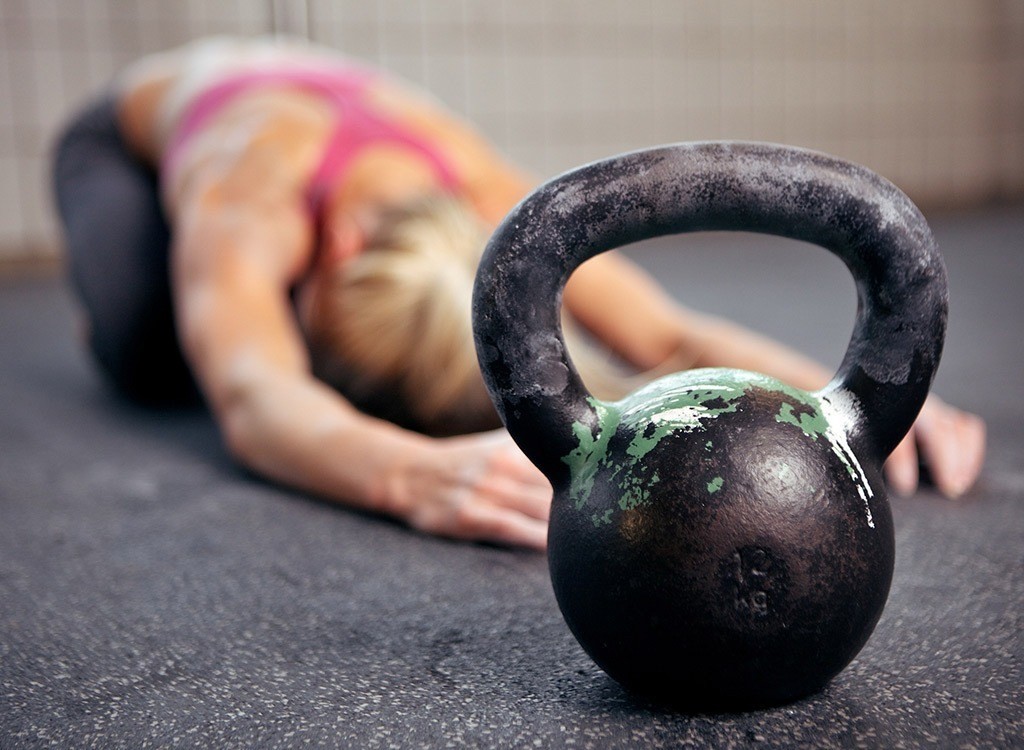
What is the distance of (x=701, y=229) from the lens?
→ 0.51 m

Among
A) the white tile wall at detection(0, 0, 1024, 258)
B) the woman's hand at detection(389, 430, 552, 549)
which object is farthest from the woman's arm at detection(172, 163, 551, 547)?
the white tile wall at detection(0, 0, 1024, 258)

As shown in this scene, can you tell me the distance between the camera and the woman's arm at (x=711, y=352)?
1.03 m

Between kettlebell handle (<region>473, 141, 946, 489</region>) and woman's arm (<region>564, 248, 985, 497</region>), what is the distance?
1.70 ft

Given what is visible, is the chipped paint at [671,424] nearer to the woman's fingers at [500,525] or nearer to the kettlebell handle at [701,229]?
the kettlebell handle at [701,229]

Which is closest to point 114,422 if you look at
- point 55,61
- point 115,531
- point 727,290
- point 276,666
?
point 115,531

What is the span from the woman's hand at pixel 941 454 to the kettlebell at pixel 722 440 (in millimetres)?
498

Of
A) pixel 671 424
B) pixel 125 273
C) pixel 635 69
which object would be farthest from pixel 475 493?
pixel 635 69

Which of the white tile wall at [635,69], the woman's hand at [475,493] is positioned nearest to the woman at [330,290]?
the woman's hand at [475,493]

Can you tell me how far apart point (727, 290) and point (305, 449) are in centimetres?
173

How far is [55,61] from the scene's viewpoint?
127 inches

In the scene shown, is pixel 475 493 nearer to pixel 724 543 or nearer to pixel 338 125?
pixel 724 543

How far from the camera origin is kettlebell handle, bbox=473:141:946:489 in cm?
51

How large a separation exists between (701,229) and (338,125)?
97cm

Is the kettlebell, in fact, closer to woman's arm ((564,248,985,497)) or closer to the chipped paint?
the chipped paint
